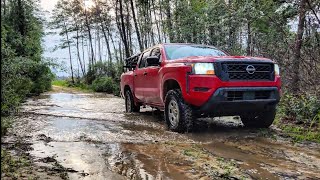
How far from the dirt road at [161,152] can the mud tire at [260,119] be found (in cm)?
19

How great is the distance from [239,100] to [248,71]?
0.52m

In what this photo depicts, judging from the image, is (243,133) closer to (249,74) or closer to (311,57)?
(249,74)

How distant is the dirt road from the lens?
12.1ft

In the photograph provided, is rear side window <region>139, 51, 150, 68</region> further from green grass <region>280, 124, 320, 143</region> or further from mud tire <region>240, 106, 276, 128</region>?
green grass <region>280, 124, 320, 143</region>

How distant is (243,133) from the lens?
6176 millimetres

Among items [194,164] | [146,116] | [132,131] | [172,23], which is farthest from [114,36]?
[194,164]

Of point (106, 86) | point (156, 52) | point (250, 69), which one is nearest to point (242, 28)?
point (156, 52)

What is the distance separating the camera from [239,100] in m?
5.69

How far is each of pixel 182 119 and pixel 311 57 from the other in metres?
3.03

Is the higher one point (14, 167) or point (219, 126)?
point (14, 167)

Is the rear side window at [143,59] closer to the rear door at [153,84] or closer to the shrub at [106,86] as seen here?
the rear door at [153,84]

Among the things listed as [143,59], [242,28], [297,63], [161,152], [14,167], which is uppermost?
[242,28]

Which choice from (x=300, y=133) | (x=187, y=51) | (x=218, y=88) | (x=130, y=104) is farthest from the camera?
(x=130, y=104)

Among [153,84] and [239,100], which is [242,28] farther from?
[239,100]
